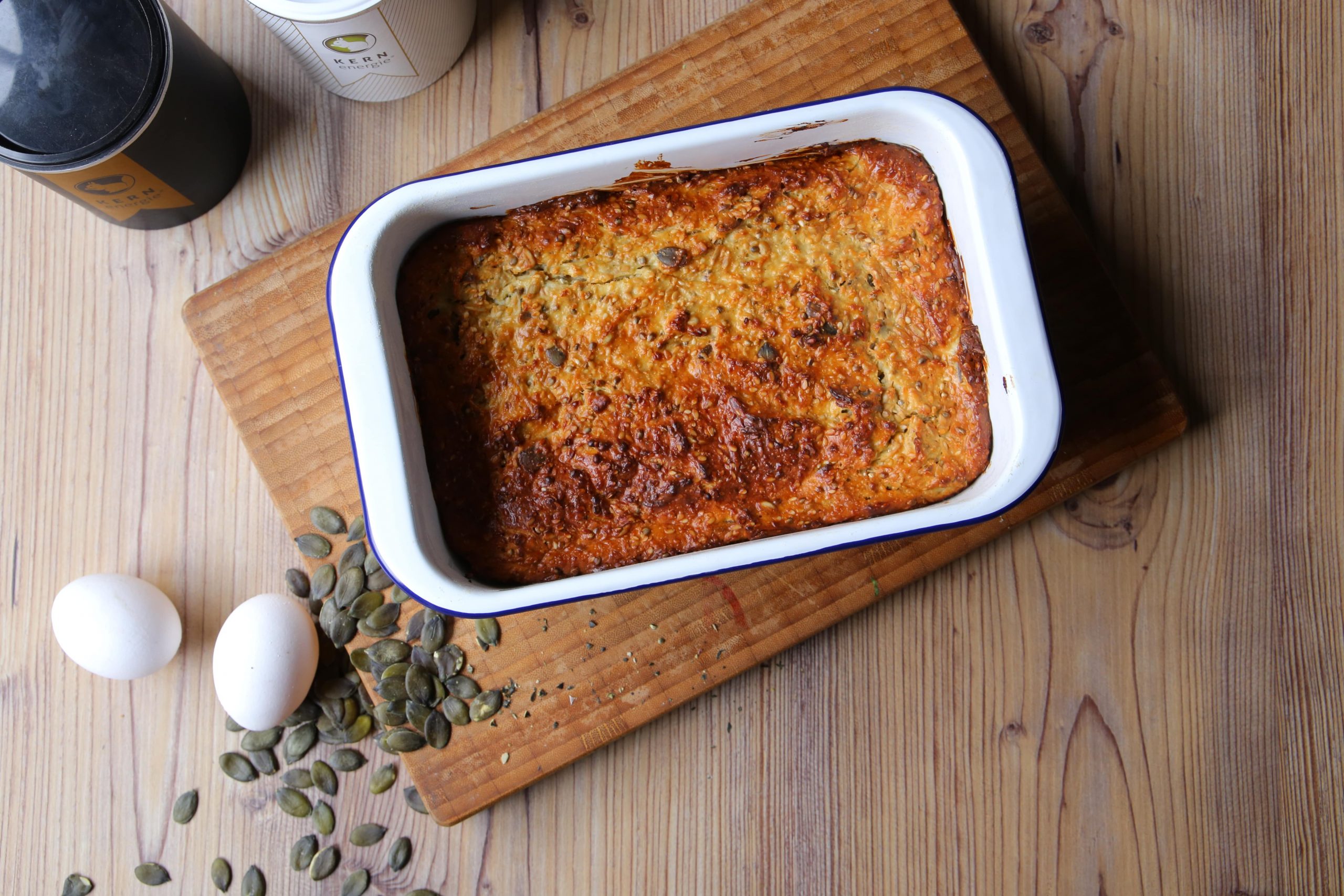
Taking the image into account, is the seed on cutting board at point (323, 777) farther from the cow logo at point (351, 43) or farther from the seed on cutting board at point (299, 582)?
the cow logo at point (351, 43)

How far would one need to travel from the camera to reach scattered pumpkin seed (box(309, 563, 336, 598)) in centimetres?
133

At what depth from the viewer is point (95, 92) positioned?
1117mm

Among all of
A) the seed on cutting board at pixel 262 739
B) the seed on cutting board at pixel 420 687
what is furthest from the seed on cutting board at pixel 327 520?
the seed on cutting board at pixel 262 739

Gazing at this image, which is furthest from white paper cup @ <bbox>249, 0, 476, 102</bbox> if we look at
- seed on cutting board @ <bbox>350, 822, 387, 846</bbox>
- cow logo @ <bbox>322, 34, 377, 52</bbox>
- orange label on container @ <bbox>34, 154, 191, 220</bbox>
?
seed on cutting board @ <bbox>350, 822, 387, 846</bbox>

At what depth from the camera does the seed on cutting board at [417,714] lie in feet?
4.27

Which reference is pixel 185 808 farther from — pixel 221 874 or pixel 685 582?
pixel 685 582

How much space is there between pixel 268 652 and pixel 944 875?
1.15 m

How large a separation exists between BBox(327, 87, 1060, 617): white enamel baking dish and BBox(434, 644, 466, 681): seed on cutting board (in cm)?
32

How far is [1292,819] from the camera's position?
1.35 meters

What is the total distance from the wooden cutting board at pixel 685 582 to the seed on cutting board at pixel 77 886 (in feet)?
2.04

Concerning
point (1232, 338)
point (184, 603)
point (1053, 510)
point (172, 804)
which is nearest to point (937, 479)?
point (1053, 510)

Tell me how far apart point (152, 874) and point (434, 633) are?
653 millimetres

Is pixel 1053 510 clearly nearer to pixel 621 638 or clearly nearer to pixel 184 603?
pixel 621 638

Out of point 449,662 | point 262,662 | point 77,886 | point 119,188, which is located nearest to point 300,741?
point 262,662
